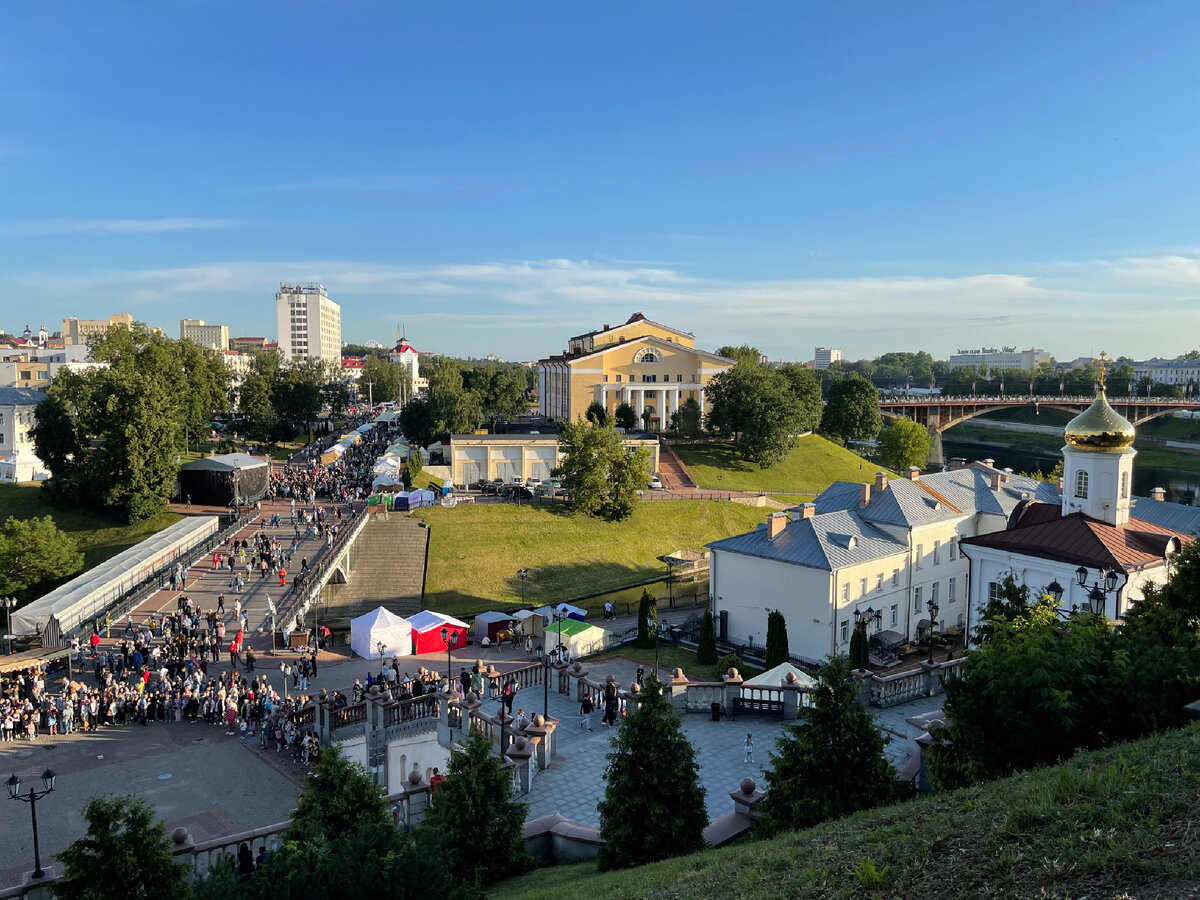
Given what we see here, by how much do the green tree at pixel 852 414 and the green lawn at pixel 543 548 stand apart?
3437cm

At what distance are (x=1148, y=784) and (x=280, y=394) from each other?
82.3 m

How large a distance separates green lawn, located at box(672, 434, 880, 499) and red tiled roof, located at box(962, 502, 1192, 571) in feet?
119

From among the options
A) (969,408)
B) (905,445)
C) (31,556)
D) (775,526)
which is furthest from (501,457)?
(969,408)

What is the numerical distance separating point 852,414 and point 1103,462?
57.8m

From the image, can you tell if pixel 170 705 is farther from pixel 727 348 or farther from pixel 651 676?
pixel 727 348

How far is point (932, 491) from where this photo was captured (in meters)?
39.0

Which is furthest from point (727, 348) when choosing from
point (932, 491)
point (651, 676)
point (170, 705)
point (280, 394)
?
point (651, 676)

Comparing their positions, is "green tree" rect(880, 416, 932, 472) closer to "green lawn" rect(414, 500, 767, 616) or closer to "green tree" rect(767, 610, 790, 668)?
"green lawn" rect(414, 500, 767, 616)

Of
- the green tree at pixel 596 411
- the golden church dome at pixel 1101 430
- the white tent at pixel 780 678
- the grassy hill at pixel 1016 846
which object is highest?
the golden church dome at pixel 1101 430

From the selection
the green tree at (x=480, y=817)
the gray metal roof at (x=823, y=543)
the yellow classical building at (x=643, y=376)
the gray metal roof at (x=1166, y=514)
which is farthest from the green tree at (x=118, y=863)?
the yellow classical building at (x=643, y=376)

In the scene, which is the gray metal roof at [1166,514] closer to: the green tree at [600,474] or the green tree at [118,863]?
the green tree at [600,474]

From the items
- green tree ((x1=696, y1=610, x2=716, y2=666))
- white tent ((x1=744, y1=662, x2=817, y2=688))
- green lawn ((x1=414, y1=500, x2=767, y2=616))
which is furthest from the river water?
white tent ((x1=744, y1=662, x2=817, y2=688))

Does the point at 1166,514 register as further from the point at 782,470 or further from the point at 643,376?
the point at 643,376

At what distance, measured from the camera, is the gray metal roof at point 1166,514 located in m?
34.1
